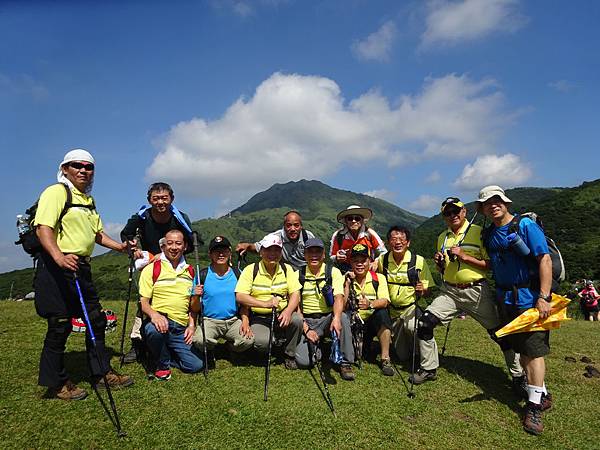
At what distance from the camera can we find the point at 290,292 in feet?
25.6

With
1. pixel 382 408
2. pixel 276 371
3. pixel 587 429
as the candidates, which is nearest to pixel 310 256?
pixel 276 371

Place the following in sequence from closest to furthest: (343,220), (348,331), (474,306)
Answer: (474,306) < (348,331) < (343,220)

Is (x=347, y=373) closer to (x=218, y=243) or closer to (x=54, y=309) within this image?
(x=218, y=243)

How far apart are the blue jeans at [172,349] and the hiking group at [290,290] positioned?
0.02 metres

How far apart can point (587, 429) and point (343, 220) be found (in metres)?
5.77

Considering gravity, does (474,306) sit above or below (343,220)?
below

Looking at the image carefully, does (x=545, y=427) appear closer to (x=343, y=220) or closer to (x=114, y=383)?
(x=343, y=220)

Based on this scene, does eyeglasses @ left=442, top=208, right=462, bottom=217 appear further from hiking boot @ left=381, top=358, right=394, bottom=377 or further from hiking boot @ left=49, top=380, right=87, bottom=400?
hiking boot @ left=49, top=380, right=87, bottom=400

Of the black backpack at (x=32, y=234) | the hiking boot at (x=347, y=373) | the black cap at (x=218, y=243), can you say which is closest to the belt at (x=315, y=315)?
the hiking boot at (x=347, y=373)

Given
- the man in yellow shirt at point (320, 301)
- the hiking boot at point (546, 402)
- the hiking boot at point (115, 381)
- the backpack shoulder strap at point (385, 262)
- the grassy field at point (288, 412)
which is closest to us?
the grassy field at point (288, 412)

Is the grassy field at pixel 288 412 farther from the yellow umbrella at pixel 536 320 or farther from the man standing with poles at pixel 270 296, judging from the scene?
the yellow umbrella at pixel 536 320

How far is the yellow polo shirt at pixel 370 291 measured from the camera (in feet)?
27.0

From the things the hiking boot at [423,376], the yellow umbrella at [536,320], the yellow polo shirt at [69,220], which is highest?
the yellow polo shirt at [69,220]

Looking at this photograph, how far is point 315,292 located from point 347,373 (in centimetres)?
170
